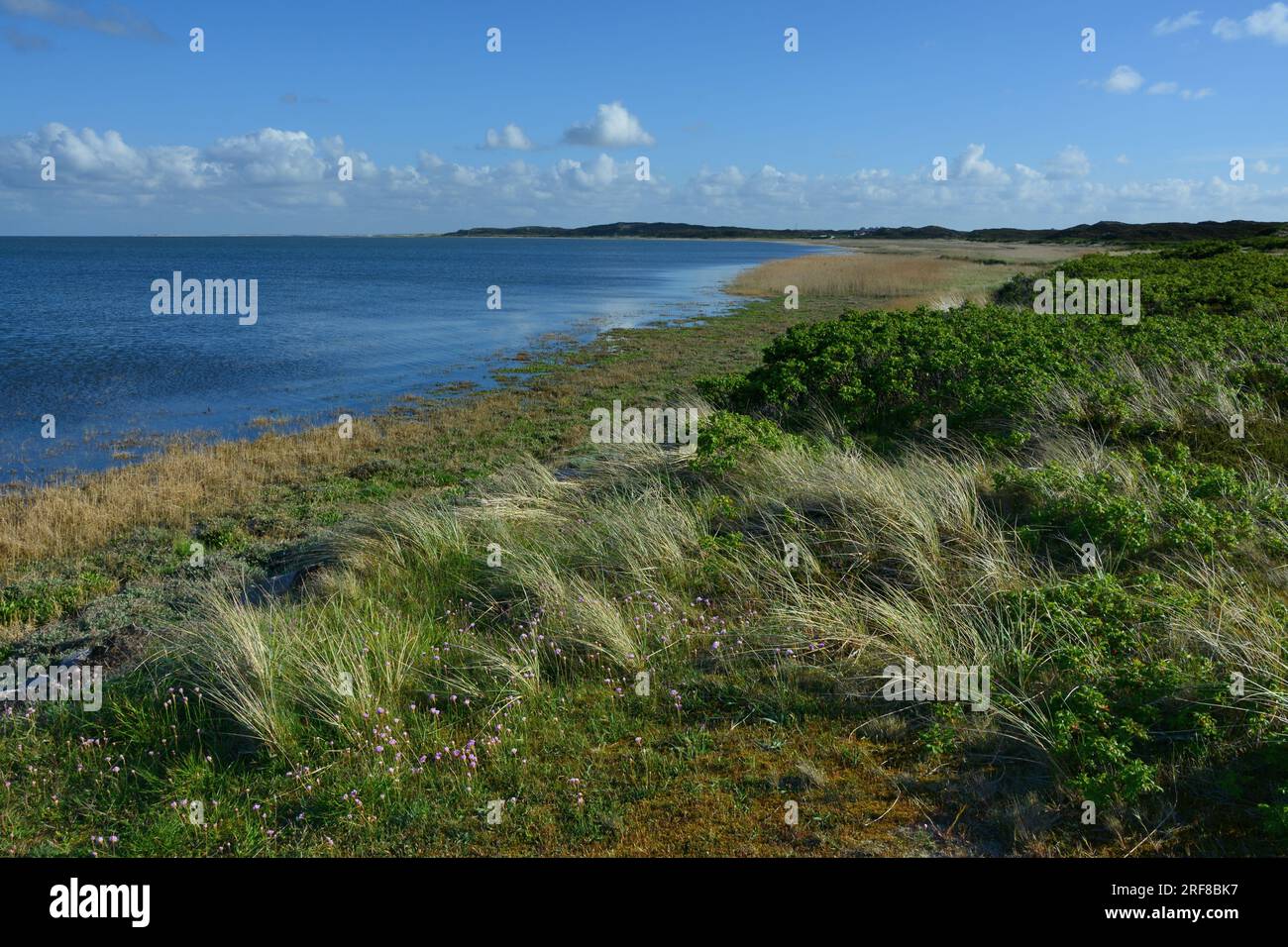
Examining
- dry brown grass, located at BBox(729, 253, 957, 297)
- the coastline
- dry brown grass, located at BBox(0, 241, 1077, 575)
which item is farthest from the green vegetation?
dry brown grass, located at BBox(729, 253, 957, 297)

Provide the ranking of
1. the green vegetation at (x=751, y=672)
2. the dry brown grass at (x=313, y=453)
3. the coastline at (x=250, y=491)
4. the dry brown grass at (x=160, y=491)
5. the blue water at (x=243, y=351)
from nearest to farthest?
the green vegetation at (x=751, y=672), the coastline at (x=250, y=491), the dry brown grass at (x=160, y=491), the dry brown grass at (x=313, y=453), the blue water at (x=243, y=351)

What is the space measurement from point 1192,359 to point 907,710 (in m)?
8.75

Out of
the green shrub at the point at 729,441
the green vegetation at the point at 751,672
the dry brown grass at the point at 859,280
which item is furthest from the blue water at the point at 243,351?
the green shrub at the point at 729,441

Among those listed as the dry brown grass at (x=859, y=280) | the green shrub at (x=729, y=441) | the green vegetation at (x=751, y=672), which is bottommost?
the green vegetation at (x=751, y=672)

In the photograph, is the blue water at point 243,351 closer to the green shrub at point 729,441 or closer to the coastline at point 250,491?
the coastline at point 250,491

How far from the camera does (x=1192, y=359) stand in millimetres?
10930

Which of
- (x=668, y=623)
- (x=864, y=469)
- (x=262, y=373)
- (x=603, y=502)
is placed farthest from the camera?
(x=262, y=373)

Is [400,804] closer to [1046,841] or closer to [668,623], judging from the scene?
[668,623]

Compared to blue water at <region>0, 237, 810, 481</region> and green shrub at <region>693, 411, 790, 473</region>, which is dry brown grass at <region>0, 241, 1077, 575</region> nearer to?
blue water at <region>0, 237, 810, 481</region>

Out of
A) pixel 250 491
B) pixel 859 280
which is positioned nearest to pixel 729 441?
pixel 250 491

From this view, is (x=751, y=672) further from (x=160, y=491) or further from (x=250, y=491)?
(x=160, y=491)

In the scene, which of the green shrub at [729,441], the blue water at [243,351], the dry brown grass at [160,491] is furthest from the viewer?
the blue water at [243,351]

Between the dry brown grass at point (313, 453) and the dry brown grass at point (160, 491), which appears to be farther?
the dry brown grass at point (313, 453)

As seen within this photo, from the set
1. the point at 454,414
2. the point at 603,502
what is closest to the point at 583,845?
the point at 603,502
